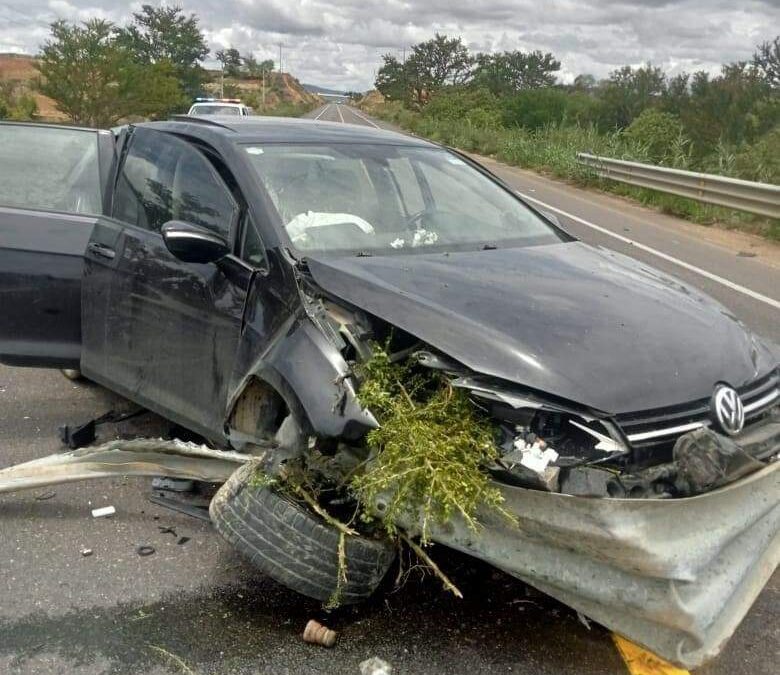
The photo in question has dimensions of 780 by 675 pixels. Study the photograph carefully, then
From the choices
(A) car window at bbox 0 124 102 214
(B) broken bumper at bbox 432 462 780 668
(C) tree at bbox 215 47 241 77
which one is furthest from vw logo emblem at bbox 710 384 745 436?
(C) tree at bbox 215 47 241 77

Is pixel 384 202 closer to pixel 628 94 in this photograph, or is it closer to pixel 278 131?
pixel 278 131

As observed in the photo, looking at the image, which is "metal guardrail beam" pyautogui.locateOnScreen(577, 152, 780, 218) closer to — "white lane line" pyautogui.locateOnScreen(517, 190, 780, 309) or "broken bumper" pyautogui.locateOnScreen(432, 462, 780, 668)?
"white lane line" pyautogui.locateOnScreen(517, 190, 780, 309)

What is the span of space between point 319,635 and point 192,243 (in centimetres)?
160

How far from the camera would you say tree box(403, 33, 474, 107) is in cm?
7806

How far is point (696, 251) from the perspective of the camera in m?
11.3

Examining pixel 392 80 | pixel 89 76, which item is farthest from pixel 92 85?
pixel 392 80

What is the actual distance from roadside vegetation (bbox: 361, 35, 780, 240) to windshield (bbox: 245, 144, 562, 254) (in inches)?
391

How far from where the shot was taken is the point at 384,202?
13.0 feet

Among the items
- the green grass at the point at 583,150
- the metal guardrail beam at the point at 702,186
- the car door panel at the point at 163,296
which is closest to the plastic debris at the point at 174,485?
the car door panel at the point at 163,296

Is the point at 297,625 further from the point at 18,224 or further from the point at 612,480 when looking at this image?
the point at 18,224

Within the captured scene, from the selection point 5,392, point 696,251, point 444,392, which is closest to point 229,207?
point 444,392

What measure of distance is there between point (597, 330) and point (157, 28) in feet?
221

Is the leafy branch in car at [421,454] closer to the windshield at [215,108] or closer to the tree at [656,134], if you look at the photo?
the tree at [656,134]

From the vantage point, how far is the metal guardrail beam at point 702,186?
41.4 ft
